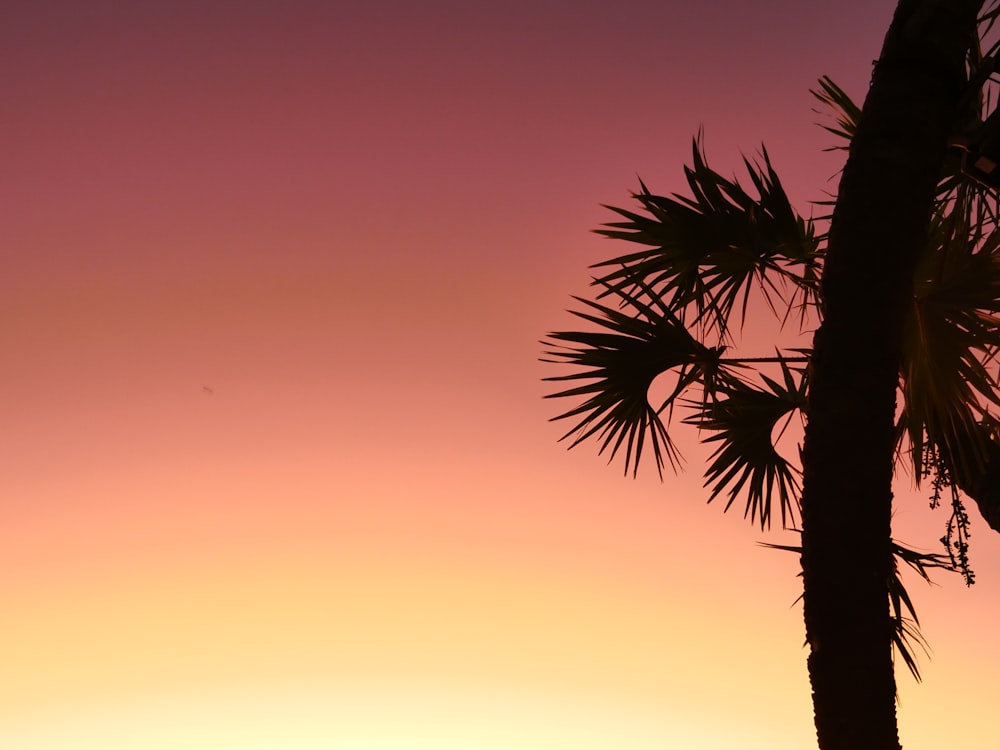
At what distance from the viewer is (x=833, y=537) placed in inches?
136

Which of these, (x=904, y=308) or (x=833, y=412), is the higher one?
(x=904, y=308)

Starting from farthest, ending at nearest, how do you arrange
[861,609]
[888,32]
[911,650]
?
[911,650]
[888,32]
[861,609]

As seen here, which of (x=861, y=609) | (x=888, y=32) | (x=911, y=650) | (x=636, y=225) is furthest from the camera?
(x=636, y=225)

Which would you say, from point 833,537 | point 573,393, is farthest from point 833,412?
point 573,393

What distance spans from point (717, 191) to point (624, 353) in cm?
95

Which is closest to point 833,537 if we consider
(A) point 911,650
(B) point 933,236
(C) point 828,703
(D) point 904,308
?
(C) point 828,703

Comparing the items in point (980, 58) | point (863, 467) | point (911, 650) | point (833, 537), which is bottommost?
point (911, 650)

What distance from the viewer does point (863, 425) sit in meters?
3.43

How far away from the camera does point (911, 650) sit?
4.39 m

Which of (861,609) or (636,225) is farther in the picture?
(636,225)

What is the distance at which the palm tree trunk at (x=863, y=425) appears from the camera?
3414 mm

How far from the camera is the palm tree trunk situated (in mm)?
3414

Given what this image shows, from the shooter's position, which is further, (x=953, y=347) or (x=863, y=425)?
(x=953, y=347)

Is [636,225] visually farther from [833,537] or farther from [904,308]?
[833,537]
